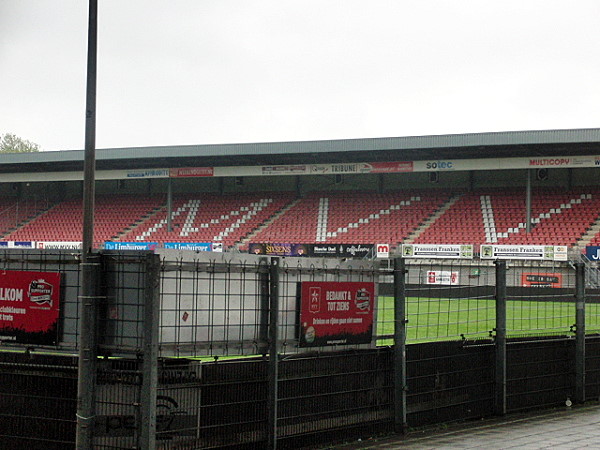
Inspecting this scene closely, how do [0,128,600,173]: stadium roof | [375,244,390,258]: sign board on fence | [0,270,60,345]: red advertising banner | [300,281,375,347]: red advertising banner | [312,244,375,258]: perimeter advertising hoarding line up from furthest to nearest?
[312,244,375,258]: perimeter advertising hoarding → [375,244,390,258]: sign board on fence → [0,128,600,173]: stadium roof → [300,281,375,347]: red advertising banner → [0,270,60,345]: red advertising banner

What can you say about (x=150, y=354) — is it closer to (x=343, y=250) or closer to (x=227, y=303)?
(x=227, y=303)

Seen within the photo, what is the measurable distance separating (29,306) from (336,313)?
2.89 m

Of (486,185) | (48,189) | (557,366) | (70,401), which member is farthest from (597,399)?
(48,189)

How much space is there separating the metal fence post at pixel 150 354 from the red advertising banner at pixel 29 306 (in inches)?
42.4

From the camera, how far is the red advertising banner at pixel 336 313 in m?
7.43

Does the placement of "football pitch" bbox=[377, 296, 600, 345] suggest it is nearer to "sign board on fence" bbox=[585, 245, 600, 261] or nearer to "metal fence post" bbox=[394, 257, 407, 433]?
"metal fence post" bbox=[394, 257, 407, 433]

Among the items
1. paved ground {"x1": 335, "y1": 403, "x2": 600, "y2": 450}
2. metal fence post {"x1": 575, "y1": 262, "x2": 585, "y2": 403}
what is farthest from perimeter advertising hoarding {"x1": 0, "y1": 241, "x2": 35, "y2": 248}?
paved ground {"x1": 335, "y1": 403, "x2": 600, "y2": 450}

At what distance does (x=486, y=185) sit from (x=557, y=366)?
33.7 m

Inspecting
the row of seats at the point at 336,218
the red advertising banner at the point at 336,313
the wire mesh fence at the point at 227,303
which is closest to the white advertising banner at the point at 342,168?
the row of seats at the point at 336,218

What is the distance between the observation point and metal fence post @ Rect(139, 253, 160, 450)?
6055mm

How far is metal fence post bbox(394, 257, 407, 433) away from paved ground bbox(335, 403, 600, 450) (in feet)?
0.79

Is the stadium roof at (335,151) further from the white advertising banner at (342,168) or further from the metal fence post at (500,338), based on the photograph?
the metal fence post at (500,338)

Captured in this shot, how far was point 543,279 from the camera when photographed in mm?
10547

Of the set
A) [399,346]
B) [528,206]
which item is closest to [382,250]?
[528,206]
